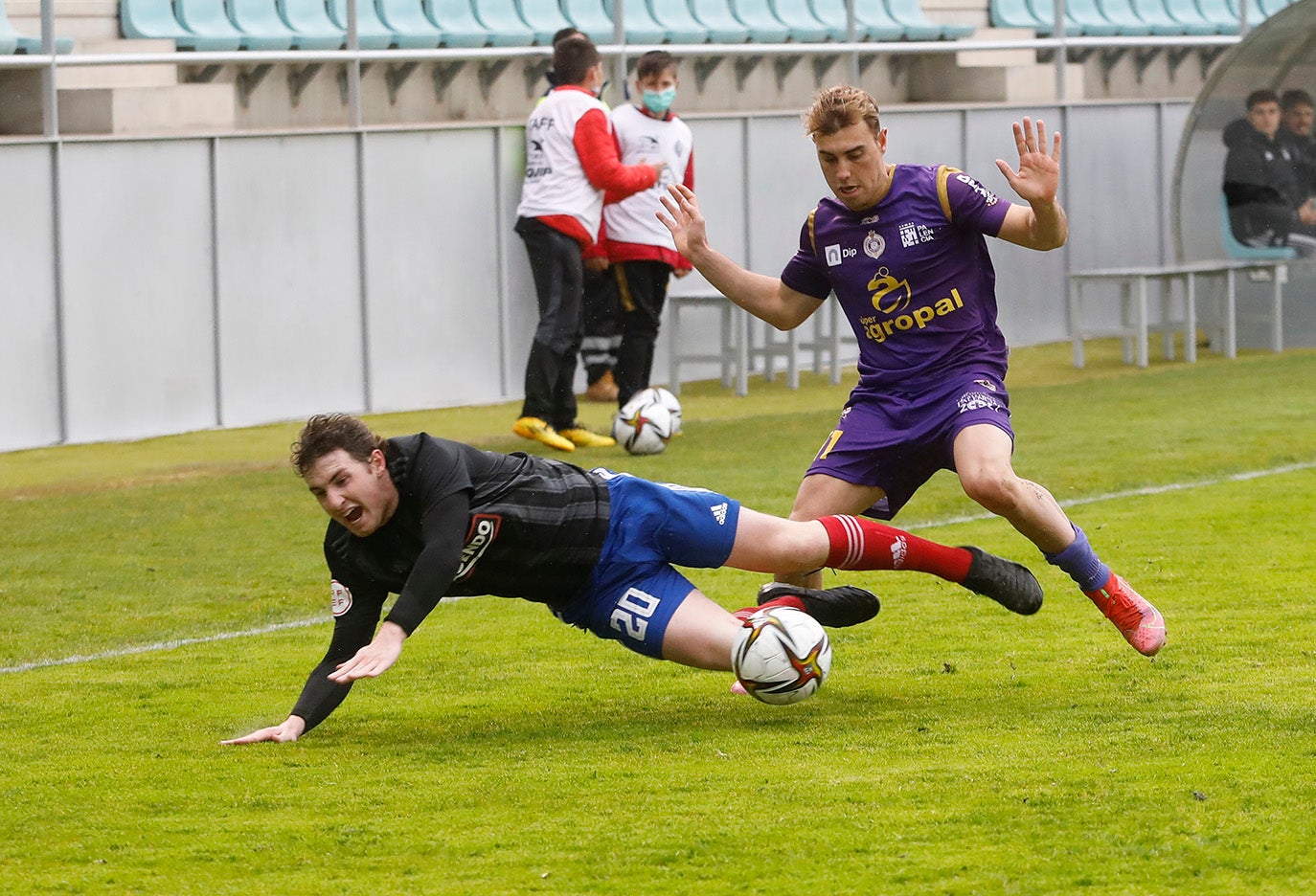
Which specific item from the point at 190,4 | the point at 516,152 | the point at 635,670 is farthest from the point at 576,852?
the point at 190,4

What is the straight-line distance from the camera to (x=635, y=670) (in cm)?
592

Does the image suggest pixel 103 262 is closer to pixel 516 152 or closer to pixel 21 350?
pixel 21 350

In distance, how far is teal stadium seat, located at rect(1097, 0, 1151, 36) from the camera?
2033 cm

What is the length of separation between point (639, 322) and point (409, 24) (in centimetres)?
495

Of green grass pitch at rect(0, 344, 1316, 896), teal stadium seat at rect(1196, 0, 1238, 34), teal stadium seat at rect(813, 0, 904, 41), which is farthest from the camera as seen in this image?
teal stadium seat at rect(1196, 0, 1238, 34)

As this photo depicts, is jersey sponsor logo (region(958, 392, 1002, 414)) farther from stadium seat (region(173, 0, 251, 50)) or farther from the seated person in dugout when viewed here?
the seated person in dugout

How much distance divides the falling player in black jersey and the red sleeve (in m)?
6.01

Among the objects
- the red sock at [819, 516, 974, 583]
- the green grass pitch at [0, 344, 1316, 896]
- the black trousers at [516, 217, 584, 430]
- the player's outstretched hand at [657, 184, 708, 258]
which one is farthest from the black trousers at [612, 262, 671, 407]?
the red sock at [819, 516, 974, 583]

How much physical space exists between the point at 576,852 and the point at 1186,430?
774 centimetres

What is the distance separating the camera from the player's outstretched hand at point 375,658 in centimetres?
457

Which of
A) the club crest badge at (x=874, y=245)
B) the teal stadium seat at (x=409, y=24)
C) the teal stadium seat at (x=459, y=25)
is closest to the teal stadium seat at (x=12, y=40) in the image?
the teal stadium seat at (x=409, y=24)

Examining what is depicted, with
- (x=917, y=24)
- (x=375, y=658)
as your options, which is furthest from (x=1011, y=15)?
(x=375, y=658)

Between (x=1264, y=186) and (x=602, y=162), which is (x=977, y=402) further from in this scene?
(x=1264, y=186)

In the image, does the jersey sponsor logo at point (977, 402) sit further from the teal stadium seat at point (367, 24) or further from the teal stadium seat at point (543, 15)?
the teal stadium seat at point (543, 15)
